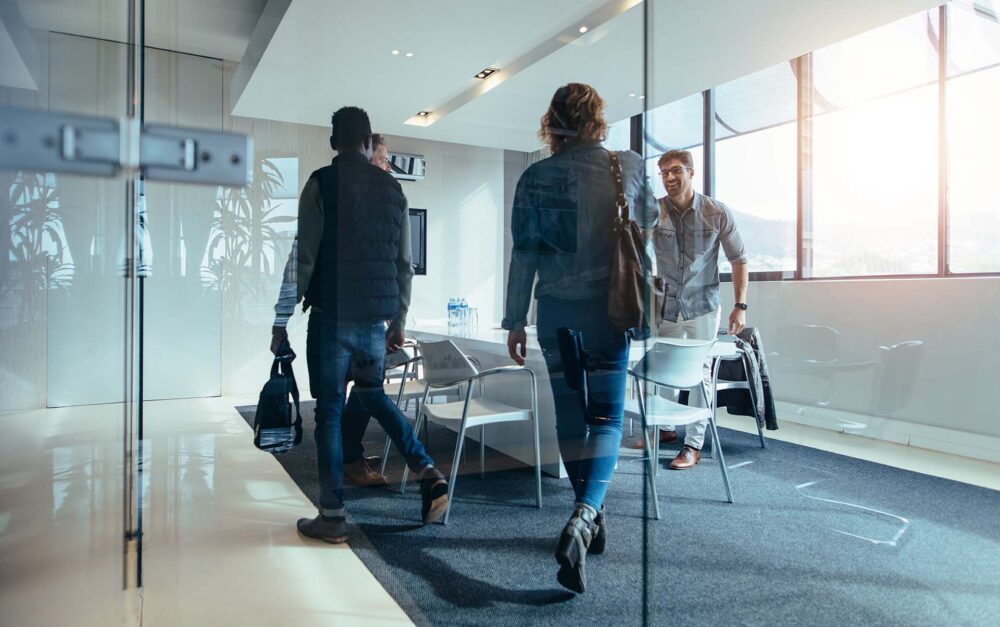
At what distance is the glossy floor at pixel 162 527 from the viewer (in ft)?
3.42

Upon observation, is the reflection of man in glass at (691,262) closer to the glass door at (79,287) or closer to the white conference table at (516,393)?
the white conference table at (516,393)

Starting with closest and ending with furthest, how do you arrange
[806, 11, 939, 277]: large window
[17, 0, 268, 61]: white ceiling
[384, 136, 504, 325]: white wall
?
[17, 0, 268, 61]: white ceiling < [384, 136, 504, 325]: white wall < [806, 11, 939, 277]: large window

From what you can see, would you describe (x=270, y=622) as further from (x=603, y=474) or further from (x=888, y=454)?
(x=888, y=454)

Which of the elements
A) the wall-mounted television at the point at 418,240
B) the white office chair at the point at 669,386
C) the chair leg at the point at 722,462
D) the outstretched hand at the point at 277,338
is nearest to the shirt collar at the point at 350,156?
the wall-mounted television at the point at 418,240

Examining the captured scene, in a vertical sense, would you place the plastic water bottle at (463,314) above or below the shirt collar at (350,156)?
below

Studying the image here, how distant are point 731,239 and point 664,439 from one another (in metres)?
0.76

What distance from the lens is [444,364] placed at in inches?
54.7

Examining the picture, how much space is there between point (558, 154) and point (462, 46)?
335mm

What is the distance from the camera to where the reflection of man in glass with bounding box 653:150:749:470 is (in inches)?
73.5

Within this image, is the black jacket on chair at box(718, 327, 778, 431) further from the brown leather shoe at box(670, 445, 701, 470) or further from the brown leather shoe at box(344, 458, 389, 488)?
the brown leather shoe at box(344, 458, 389, 488)

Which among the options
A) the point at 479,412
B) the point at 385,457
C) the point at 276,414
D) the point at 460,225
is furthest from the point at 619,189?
the point at 276,414

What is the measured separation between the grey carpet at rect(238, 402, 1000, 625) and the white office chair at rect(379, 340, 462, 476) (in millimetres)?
73

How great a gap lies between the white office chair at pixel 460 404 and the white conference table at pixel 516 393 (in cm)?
1

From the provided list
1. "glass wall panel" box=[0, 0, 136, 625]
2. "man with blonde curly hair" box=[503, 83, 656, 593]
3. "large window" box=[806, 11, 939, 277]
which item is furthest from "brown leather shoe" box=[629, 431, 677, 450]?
"glass wall panel" box=[0, 0, 136, 625]
